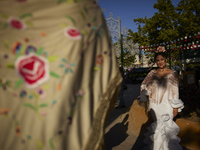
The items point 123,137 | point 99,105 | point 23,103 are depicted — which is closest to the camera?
point 23,103

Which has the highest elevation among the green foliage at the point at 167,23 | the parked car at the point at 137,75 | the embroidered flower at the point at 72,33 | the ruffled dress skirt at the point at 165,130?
the green foliage at the point at 167,23

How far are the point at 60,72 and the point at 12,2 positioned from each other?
551 millimetres

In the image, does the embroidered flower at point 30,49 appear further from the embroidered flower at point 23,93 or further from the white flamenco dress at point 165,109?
the white flamenco dress at point 165,109

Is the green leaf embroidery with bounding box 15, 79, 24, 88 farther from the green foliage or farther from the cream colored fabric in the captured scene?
the green foliage

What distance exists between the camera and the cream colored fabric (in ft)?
3.64

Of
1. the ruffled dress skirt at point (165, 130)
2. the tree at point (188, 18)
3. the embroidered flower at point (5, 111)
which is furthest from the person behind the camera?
the tree at point (188, 18)

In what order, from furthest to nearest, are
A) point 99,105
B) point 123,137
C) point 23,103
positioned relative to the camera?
point 123,137 → point 99,105 → point 23,103

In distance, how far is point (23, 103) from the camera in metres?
1.11

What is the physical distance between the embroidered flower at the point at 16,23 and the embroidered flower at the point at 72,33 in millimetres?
277

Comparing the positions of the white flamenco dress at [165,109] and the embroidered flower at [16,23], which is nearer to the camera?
the embroidered flower at [16,23]

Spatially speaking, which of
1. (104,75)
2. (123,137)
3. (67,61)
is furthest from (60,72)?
(123,137)

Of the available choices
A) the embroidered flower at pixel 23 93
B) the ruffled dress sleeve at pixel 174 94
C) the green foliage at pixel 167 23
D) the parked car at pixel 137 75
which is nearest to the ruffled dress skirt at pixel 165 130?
the ruffled dress sleeve at pixel 174 94

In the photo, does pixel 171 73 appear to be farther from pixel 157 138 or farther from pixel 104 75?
pixel 104 75

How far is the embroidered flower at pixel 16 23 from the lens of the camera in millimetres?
1150
